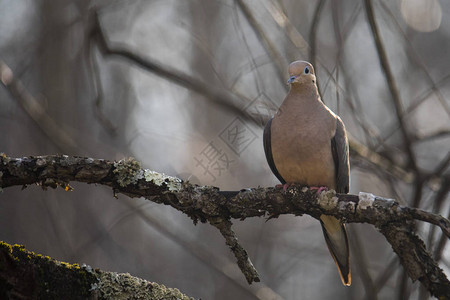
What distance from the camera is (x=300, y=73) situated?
445 centimetres

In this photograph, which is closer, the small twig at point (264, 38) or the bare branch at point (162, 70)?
the bare branch at point (162, 70)

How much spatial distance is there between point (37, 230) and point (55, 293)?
210 inches

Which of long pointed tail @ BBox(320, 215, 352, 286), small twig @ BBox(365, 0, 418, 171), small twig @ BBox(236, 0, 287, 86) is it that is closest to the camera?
small twig @ BBox(365, 0, 418, 171)

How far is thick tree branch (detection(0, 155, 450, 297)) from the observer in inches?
104

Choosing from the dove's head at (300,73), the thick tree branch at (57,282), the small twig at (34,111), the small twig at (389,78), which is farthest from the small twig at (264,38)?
the thick tree branch at (57,282)

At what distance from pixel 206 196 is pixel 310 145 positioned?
59.1 inches

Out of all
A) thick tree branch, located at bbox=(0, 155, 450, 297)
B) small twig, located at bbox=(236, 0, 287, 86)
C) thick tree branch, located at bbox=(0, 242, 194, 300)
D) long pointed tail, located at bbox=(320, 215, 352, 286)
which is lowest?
thick tree branch, located at bbox=(0, 242, 194, 300)

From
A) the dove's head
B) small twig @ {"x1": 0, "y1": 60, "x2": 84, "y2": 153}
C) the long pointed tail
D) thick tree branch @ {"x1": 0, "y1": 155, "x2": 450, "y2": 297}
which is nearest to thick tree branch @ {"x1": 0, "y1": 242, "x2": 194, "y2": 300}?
thick tree branch @ {"x1": 0, "y1": 155, "x2": 450, "y2": 297}

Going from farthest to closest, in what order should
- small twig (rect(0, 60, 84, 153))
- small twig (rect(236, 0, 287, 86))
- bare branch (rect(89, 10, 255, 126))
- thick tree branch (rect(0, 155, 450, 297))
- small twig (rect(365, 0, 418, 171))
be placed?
1. small twig (rect(0, 60, 84, 153))
2. small twig (rect(236, 0, 287, 86))
3. bare branch (rect(89, 10, 255, 126))
4. small twig (rect(365, 0, 418, 171))
5. thick tree branch (rect(0, 155, 450, 297))

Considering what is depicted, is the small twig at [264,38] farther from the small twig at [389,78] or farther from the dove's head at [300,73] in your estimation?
the small twig at [389,78]

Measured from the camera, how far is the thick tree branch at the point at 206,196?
264cm

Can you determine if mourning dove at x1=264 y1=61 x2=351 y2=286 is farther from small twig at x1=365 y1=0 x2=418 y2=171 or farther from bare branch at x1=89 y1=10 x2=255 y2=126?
small twig at x1=365 y1=0 x2=418 y2=171

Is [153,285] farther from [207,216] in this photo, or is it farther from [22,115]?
[22,115]

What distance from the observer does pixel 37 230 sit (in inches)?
291
